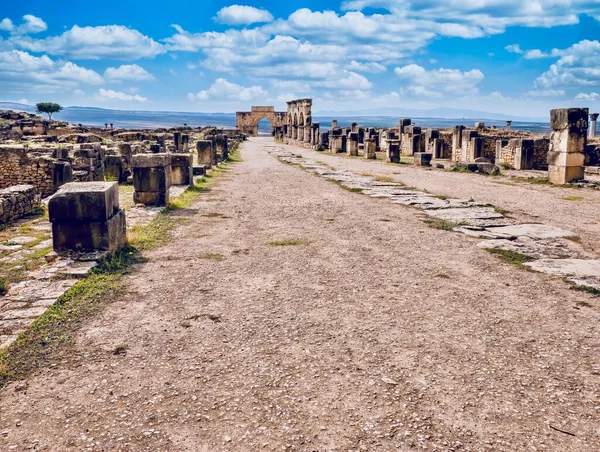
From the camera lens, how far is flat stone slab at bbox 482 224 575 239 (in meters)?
8.84

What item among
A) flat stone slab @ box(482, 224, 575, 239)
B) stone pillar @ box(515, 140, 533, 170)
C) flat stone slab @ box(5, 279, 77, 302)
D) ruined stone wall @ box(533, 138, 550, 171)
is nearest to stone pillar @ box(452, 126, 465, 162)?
ruined stone wall @ box(533, 138, 550, 171)

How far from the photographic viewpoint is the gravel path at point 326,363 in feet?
10.9

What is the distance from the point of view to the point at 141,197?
39.1ft

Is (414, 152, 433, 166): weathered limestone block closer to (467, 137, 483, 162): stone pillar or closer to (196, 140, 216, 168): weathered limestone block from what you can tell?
(467, 137, 483, 162): stone pillar

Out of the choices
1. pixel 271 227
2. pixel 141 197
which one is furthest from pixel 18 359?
pixel 141 197

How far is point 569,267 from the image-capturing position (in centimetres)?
685

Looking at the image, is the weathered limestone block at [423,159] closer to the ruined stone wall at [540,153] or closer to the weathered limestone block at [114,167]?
the ruined stone wall at [540,153]

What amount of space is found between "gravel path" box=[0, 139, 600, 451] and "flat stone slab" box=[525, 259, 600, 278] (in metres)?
0.35

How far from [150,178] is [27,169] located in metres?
4.34

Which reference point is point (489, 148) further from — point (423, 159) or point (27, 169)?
point (27, 169)

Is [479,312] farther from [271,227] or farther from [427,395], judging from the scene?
[271,227]

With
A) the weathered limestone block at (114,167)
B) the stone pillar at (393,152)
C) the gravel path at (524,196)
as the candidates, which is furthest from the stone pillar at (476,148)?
the weathered limestone block at (114,167)

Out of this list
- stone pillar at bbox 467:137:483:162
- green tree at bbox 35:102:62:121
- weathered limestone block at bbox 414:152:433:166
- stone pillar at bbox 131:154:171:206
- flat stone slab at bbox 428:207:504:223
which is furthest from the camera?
green tree at bbox 35:102:62:121

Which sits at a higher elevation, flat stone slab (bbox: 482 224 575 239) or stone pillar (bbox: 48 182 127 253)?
stone pillar (bbox: 48 182 127 253)
